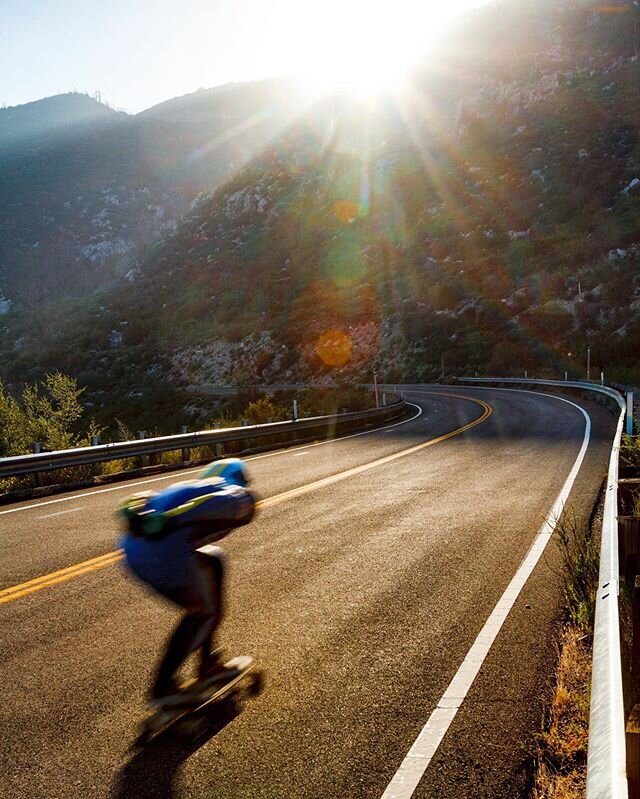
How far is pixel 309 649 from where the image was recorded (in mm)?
4484

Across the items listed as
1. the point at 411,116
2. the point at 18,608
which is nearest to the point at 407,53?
the point at 411,116

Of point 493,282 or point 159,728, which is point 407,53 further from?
point 159,728

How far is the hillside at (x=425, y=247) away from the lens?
55156mm

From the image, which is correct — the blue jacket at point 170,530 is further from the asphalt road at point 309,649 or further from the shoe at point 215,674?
the asphalt road at point 309,649

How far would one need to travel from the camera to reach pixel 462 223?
68.4 meters

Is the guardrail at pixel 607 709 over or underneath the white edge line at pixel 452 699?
over

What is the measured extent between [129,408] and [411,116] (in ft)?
215

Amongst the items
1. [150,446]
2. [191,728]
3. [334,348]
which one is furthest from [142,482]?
[334,348]

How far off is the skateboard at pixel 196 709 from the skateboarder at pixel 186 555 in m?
0.04

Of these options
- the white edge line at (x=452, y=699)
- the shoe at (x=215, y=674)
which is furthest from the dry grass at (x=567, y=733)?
the shoe at (x=215, y=674)

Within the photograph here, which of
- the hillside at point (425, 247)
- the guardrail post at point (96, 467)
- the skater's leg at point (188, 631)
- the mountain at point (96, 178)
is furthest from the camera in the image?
the mountain at point (96, 178)

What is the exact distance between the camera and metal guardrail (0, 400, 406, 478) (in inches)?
482

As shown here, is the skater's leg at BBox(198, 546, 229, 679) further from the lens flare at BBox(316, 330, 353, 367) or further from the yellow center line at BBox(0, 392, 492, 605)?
the lens flare at BBox(316, 330, 353, 367)

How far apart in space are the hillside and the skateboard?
39.6 m
